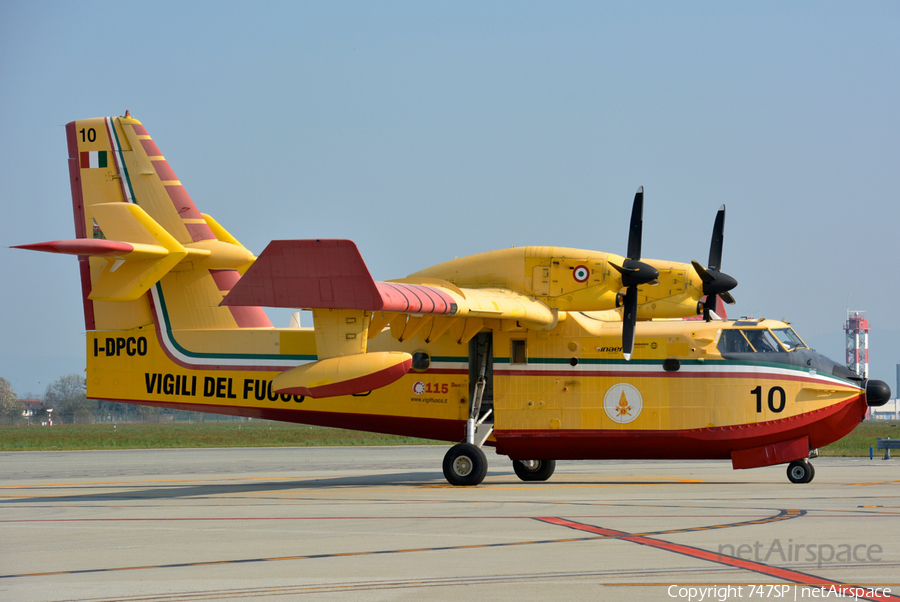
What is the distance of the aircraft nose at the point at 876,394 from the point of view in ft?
65.1

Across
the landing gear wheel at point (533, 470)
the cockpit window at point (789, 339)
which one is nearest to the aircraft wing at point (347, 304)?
the landing gear wheel at point (533, 470)

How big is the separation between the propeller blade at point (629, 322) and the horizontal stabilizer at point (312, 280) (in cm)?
558

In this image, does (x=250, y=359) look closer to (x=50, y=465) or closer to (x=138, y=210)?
(x=138, y=210)

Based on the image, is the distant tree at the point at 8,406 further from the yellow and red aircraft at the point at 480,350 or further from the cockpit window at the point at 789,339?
the cockpit window at the point at 789,339

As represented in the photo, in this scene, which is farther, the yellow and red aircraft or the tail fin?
the tail fin

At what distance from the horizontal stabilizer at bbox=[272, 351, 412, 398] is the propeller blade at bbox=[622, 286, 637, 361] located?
16.8 ft

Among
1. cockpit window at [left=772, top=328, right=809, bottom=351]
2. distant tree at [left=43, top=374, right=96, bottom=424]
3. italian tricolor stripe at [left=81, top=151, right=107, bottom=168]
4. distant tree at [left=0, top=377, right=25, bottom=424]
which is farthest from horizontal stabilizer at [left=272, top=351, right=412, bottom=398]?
Result: distant tree at [left=0, top=377, right=25, bottom=424]

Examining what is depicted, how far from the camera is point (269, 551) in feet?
35.6

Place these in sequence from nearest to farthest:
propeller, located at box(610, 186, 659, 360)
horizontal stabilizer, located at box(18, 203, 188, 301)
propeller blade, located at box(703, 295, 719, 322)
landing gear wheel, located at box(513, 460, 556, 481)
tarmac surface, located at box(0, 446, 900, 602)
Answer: tarmac surface, located at box(0, 446, 900, 602) < propeller, located at box(610, 186, 659, 360) < horizontal stabilizer, located at box(18, 203, 188, 301) < propeller blade, located at box(703, 295, 719, 322) < landing gear wheel, located at box(513, 460, 556, 481)

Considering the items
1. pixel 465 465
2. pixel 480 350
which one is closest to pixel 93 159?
pixel 480 350

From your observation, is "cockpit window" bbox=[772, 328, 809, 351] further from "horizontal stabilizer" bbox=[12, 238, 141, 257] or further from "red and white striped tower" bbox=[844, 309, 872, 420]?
"red and white striped tower" bbox=[844, 309, 872, 420]

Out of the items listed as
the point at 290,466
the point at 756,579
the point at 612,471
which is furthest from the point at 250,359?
the point at 756,579

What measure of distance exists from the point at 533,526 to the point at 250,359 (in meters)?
11.0

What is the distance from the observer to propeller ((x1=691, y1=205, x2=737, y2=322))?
2033 centimetres
